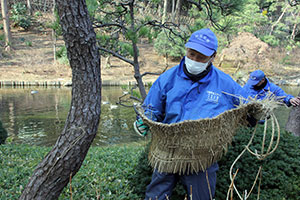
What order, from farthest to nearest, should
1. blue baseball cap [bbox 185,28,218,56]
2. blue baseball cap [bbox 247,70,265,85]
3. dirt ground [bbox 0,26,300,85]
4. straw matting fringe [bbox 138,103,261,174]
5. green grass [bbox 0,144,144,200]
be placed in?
dirt ground [bbox 0,26,300,85]
blue baseball cap [bbox 247,70,265,85]
green grass [bbox 0,144,144,200]
blue baseball cap [bbox 185,28,218,56]
straw matting fringe [bbox 138,103,261,174]

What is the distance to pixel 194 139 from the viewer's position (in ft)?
6.04

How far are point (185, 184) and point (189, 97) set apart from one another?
0.70 metres

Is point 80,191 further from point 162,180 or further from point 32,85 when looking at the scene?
point 32,85

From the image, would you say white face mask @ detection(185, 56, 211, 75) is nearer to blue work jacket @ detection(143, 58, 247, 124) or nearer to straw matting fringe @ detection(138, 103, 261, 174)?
blue work jacket @ detection(143, 58, 247, 124)

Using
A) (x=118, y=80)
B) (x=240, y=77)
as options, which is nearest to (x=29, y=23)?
(x=118, y=80)

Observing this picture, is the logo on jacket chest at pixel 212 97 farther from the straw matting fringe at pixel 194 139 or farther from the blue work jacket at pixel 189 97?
the straw matting fringe at pixel 194 139

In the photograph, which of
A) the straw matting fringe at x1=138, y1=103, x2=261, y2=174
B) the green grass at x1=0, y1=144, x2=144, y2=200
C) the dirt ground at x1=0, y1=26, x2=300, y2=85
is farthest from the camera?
the dirt ground at x1=0, y1=26, x2=300, y2=85

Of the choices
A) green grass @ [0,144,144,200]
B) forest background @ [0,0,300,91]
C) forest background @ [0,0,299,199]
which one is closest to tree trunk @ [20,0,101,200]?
forest background @ [0,0,299,199]

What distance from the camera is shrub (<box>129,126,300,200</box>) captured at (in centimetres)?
269

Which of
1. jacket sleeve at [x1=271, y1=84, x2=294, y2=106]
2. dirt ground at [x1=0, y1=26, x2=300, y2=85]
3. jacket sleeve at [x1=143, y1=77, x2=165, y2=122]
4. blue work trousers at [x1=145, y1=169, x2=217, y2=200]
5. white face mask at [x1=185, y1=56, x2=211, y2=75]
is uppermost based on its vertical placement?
white face mask at [x1=185, y1=56, x2=211, y2=75]

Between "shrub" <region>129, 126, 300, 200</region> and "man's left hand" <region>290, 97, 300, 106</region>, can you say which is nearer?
"shrub" <region>129, 126, 300, 200</region>

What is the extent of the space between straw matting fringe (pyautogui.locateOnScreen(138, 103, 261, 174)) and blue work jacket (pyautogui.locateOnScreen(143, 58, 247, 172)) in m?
0.14

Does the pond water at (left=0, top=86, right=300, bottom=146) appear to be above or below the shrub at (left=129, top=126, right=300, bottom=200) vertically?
below

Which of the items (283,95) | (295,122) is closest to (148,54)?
(295,122)
